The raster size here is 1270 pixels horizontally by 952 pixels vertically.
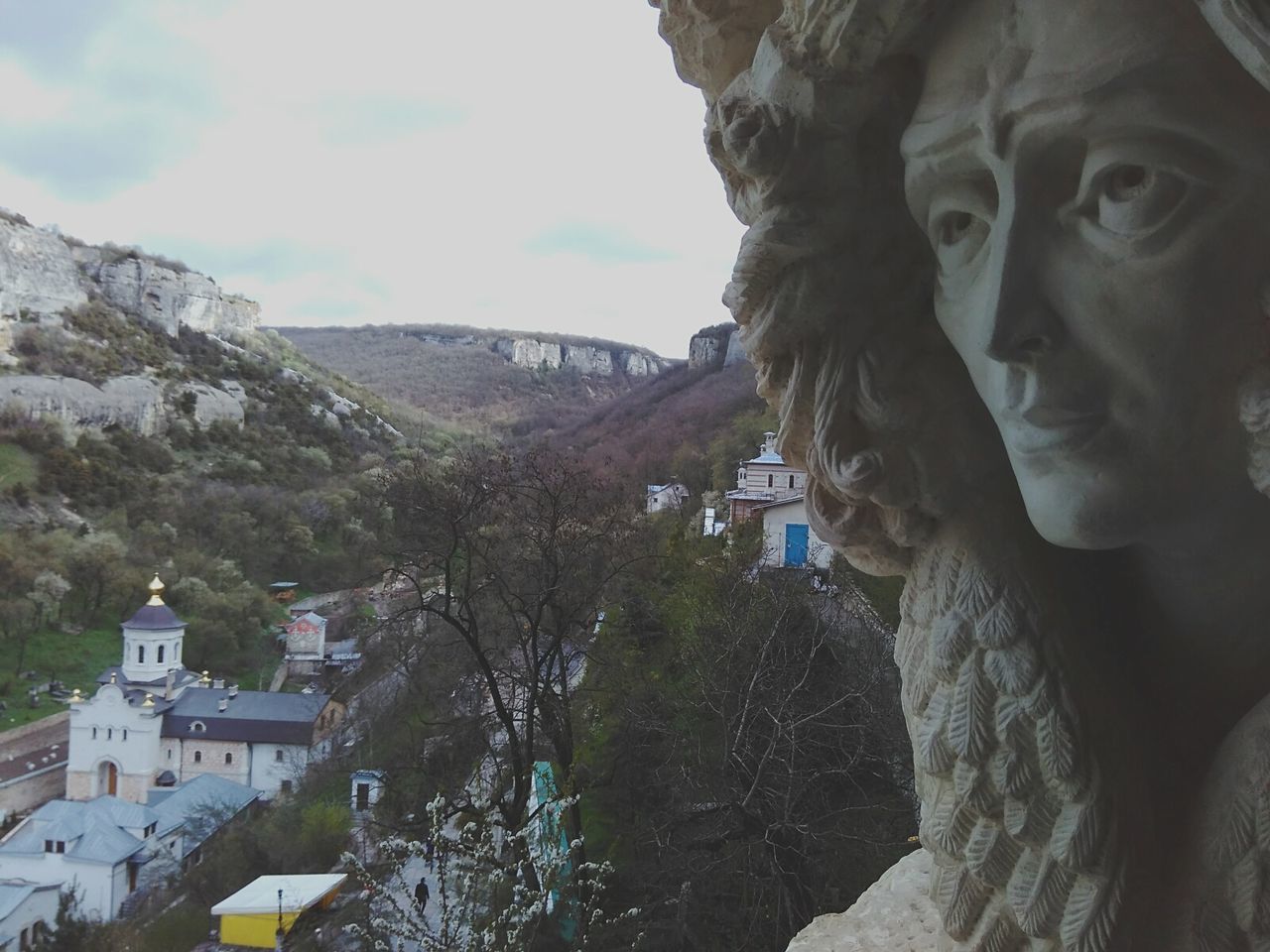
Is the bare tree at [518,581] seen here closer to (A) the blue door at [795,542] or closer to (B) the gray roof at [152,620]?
(A) the blue door at [795,542]

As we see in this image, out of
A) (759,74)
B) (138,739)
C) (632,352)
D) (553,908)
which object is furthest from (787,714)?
(632,352)

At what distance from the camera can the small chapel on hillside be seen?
755 inches

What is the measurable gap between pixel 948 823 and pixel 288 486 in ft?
120

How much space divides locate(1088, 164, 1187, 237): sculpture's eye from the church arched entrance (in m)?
23.2

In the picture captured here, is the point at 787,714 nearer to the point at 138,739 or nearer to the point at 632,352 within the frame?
the point at 138,739

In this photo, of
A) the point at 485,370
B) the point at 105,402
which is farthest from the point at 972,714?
the point at 485,370

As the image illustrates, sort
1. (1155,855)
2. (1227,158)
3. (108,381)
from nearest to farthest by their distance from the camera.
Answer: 1. (1227,158)
2. (1155,855)
3. (108,381)

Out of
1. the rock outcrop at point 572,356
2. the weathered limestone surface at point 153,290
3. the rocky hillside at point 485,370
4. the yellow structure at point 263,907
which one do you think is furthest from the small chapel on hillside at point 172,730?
the weathered limestone surface at point 153,290

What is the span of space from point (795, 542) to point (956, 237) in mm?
11240

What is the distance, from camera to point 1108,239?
74 cm

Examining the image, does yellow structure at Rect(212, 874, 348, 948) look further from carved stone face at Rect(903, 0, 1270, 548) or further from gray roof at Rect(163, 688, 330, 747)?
carved stone face at Rect(903, 0, 1270, 548)

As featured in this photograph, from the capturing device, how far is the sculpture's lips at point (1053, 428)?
79cm

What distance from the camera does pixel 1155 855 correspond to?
976 mm

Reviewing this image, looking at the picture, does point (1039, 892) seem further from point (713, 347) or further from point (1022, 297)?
point (713, 347)
